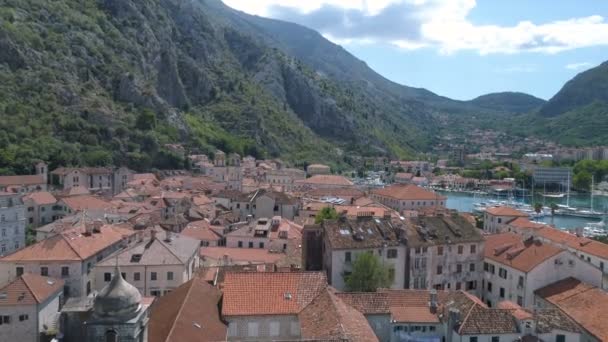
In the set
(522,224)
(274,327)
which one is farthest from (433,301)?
(522,224)

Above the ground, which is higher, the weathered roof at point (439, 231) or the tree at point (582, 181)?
Answer: the weathered roof at point (439, 231)

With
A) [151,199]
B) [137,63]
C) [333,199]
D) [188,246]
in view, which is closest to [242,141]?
[137,63]

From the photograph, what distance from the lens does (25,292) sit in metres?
31.5

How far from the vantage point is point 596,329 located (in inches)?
1230

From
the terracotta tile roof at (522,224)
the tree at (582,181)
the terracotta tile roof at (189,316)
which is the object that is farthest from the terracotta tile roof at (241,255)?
the tree at (582,181)

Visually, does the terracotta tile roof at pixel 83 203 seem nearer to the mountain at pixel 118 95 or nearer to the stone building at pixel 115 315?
the mountain at pixel 118 95

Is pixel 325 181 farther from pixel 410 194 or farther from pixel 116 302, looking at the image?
pixel 116 302

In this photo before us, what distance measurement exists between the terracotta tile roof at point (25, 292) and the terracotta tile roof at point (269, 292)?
11782mm

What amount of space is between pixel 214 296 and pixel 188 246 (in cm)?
1577

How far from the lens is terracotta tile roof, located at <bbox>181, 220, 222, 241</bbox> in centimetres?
5626

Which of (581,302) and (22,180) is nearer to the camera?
(581,302)

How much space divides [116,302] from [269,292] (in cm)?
1196

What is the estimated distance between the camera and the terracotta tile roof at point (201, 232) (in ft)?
185

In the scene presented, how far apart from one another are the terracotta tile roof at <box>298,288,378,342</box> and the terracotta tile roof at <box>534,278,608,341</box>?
14.2 meters
